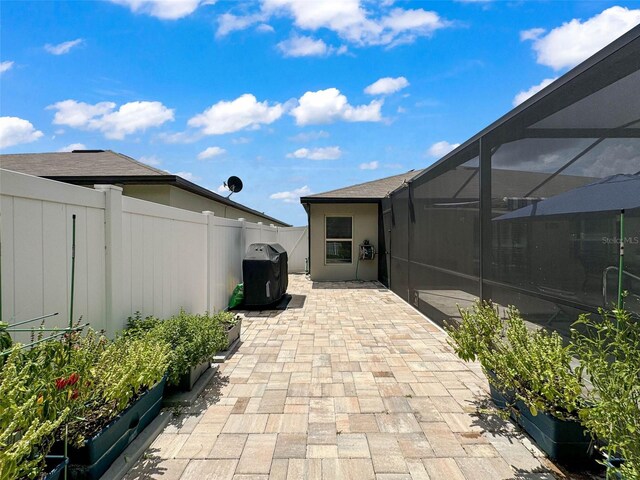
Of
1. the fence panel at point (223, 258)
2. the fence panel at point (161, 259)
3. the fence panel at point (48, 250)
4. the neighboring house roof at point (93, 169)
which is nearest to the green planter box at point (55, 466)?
the fence panel at point (48, 250)

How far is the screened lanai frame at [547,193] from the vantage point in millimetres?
2008

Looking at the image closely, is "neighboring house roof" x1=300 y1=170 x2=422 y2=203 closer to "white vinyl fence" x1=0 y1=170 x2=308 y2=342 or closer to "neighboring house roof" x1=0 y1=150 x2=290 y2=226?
"neighboring house roof" x1=0 y1=150 x2=290 y2=226

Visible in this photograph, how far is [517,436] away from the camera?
2363 mm

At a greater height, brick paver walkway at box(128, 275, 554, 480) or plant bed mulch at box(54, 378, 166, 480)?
plant bed mulch at box(54, 378, 166, 480)

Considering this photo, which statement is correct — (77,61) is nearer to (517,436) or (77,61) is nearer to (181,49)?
(181,49)

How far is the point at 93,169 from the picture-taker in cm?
733

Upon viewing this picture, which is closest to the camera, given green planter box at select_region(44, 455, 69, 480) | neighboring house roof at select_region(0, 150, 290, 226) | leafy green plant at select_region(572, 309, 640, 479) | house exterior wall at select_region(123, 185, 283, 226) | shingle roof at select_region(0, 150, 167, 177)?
leafy green plant at select_region(572, 309, 640, 479)

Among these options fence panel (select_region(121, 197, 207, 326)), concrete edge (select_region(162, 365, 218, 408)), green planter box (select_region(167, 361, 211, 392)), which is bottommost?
concrete edge (select_region(162, 365, 218, 408))

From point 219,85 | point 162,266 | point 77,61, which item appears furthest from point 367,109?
point 162,266

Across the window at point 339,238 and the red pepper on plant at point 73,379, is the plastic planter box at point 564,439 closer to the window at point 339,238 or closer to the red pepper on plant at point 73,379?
the red pepper on plant at point 73,379

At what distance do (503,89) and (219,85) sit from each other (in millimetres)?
6035

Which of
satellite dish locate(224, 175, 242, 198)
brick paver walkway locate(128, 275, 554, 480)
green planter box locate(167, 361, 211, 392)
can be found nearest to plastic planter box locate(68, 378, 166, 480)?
brick paver walkway locate(128, 275, 554, 480)

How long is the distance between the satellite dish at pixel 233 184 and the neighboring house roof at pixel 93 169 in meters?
1.63

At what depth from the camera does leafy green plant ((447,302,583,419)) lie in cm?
198
